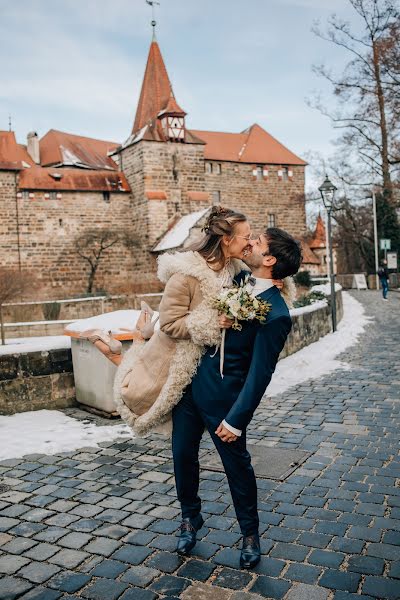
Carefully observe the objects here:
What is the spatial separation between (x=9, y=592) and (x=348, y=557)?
1.78m

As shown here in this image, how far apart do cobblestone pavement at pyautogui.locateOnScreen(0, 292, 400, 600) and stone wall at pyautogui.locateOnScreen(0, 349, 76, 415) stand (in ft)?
5.39

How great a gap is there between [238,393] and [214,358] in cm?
22

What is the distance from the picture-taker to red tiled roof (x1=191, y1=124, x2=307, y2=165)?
165 ft

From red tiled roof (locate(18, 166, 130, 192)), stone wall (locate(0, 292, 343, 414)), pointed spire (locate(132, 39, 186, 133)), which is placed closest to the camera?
stone wall (locate(0, 292, 343, 414))

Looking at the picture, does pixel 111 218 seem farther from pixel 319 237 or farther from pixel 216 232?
pixel 216 232

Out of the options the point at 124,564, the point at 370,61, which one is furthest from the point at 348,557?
the point at 370,61

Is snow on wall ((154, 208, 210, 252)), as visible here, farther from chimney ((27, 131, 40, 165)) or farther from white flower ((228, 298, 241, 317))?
white flower ((228, 298, 241, 317))

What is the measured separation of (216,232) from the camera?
318 cm

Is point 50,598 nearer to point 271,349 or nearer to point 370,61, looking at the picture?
point 271,349

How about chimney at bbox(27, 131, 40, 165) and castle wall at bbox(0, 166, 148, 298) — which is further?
chimney at bbox(27, 131, 40, 165)

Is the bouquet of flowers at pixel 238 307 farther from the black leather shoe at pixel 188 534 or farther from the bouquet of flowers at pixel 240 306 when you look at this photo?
the black leather shoe at pixel 188 534

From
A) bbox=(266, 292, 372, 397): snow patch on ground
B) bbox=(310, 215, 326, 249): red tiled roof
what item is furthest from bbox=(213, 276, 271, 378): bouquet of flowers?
bbox=(310, 215, 326, 249): red tiled roof

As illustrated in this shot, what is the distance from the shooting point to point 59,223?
40781 millimetres

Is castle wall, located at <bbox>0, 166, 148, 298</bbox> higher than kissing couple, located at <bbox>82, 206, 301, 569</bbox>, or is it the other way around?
castle wall, located at <bbox>0, 166, 148, 298</bbox>
